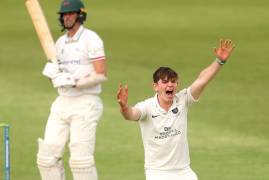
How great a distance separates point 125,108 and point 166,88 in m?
0.52

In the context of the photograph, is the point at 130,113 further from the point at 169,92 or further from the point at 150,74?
the point at 150,74

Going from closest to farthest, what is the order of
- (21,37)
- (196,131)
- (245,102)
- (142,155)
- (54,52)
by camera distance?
(54,52) → (142,155) → (196,131) → (245,102) → (21,37)

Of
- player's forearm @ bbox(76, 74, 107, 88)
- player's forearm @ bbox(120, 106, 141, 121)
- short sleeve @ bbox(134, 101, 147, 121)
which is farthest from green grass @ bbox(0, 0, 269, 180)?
player's forearm @ bbox(120, 106, 141, 121)

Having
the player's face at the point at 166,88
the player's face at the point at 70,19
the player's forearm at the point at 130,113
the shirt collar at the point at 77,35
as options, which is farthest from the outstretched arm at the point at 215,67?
the player's face at the point at 70,19

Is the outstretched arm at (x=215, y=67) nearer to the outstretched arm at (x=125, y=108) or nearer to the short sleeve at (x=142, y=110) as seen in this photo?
the short sleeve at (x=142, y=110)

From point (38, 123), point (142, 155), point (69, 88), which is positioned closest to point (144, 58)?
point (38, 123)

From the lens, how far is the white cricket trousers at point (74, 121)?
1121 cm

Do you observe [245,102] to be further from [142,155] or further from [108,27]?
[108,27]

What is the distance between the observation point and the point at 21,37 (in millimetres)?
21578

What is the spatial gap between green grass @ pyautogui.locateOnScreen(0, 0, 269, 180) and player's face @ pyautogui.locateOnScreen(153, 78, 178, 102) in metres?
2.70

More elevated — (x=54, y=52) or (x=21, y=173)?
(x=54, y=52)

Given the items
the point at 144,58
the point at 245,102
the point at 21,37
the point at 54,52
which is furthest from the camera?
the point at 21,37

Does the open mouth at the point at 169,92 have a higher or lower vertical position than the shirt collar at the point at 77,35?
lower

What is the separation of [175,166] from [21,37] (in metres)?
11.4
